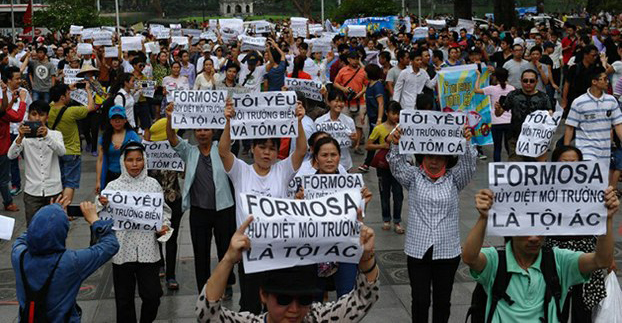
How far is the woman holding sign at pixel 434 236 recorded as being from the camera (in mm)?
6211

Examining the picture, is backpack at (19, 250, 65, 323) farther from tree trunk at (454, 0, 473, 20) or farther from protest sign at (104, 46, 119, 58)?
tree trunk at (454, 0, 473, 20)

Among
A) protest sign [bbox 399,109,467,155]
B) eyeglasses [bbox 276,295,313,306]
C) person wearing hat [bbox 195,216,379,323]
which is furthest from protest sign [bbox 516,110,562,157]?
eyeglasses [bbox 276,295,313,306]

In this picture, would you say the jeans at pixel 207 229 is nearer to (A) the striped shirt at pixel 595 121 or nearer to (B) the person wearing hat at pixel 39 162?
(B) the person wearing hat at pixel 39 162

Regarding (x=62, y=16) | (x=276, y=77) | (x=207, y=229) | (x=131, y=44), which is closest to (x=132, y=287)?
(x=207, y=229)

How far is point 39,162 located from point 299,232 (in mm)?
6414

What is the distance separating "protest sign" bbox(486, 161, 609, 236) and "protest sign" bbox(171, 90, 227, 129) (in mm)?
3598

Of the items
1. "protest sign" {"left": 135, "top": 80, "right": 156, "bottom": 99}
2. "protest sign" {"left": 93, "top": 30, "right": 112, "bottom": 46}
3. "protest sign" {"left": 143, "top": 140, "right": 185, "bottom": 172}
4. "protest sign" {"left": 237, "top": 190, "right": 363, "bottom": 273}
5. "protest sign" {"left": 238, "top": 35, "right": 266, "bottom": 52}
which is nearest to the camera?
"protest sign" {"left": 237, "top": 190, "right": 363, "bottom": 273}

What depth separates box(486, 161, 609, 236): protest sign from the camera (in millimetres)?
4480

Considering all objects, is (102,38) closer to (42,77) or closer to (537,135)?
(42,77)

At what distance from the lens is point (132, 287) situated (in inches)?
263

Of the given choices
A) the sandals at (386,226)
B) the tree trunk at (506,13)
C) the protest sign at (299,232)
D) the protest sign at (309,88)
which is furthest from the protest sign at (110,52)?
the tree trunk at (506,13)

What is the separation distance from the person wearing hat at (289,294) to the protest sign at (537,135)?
209 inches

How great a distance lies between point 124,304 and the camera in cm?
662

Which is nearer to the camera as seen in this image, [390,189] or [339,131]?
[339,131]
